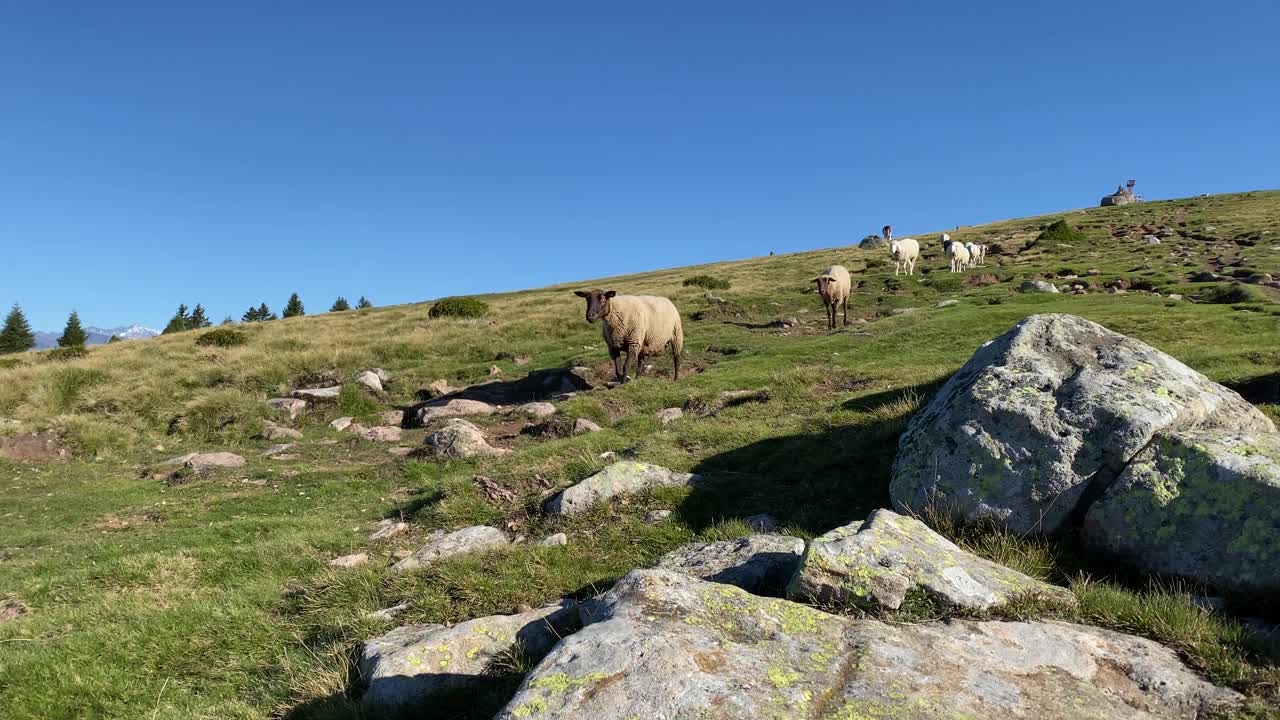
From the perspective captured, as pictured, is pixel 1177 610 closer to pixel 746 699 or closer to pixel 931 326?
pixel 746 699

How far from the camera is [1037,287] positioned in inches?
1465

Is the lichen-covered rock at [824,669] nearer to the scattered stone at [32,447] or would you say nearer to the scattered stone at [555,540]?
the scattered stone at [555,540]

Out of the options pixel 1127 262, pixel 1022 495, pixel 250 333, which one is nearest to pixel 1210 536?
pixel 1022 495

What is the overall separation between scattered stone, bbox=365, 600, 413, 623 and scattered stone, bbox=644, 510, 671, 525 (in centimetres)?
350

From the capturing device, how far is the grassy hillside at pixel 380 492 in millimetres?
6039

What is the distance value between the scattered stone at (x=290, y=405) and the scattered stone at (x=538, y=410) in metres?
7.65

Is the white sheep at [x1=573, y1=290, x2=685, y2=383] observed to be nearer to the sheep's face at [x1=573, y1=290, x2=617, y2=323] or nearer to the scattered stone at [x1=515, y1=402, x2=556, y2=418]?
the sheep's face at [x1=573, y1=290, x2=617, y2=323]

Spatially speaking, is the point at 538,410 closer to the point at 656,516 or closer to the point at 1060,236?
the point at 656,516

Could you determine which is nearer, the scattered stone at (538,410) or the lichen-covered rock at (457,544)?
the lichen-covered rock at (457,544)

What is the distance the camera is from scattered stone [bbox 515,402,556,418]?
19062mm

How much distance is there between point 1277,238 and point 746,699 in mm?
66046

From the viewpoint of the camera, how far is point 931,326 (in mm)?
28078

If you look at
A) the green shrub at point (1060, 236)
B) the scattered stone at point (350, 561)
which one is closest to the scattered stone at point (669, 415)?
the scattered stone at point (350, 561)

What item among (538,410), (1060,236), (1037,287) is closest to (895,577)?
(538,410)
